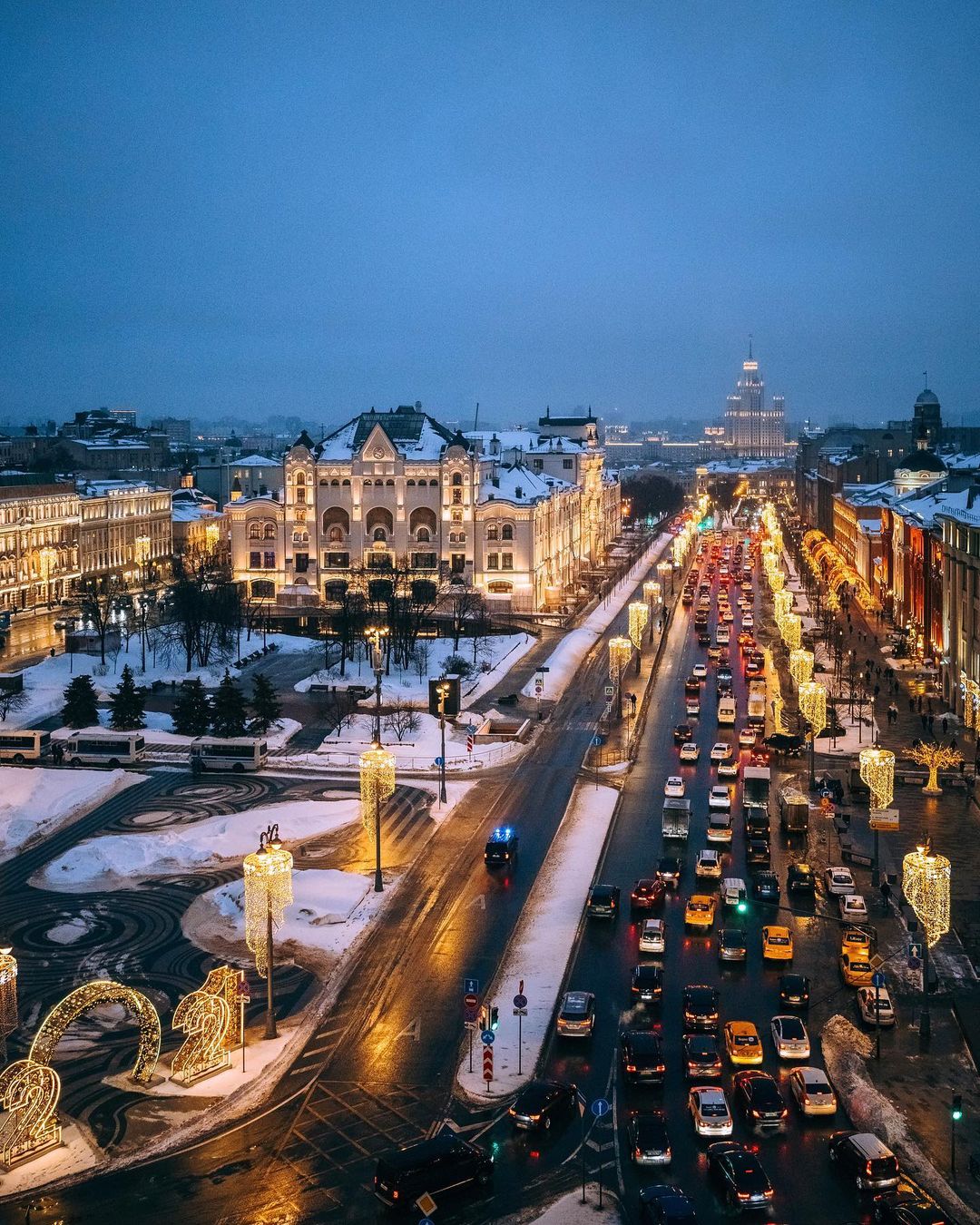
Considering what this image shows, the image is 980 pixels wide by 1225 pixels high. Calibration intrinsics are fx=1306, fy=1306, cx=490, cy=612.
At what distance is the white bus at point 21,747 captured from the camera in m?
49.7

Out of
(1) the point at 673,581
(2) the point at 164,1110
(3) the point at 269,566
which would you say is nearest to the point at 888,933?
(2) the point at 164,1110

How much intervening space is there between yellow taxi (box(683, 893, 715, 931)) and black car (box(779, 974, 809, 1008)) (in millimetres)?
4640

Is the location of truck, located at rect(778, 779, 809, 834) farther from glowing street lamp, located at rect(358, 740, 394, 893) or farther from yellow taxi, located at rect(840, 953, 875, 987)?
glowing street lamp, located at rect(358, 740, 394, 893)

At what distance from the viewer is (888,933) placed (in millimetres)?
31422

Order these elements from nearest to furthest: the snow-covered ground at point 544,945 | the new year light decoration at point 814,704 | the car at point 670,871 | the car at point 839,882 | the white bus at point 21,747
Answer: the snow-covered ground at point 544,945
the car at point 839,882
the car at point 670,871
the new year light decoration at point 814,704
the white bus at point 21,747

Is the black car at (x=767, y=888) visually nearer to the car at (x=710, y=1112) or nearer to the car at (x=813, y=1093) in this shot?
the car at (x=813, y=1093)

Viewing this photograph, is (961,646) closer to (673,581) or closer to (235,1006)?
(235,1006)

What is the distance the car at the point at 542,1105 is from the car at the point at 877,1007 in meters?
6.84

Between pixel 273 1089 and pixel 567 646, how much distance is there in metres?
52.7

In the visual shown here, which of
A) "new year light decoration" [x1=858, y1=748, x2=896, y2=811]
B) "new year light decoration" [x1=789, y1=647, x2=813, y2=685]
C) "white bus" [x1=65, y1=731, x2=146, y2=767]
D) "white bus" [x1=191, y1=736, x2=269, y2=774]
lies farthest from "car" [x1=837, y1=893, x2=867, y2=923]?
"white bus" [x1=65, y1=731, x2=146, y2=767]

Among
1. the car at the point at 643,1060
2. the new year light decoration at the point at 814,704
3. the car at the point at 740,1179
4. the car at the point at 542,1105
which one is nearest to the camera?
the car at the point at 740,1179

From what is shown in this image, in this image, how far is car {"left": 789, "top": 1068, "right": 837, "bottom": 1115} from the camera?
22578 millimetres

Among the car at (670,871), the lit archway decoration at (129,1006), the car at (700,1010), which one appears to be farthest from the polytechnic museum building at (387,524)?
the lit archway decoration at (129,1006)

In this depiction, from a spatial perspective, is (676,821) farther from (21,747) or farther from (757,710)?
(21,747)
